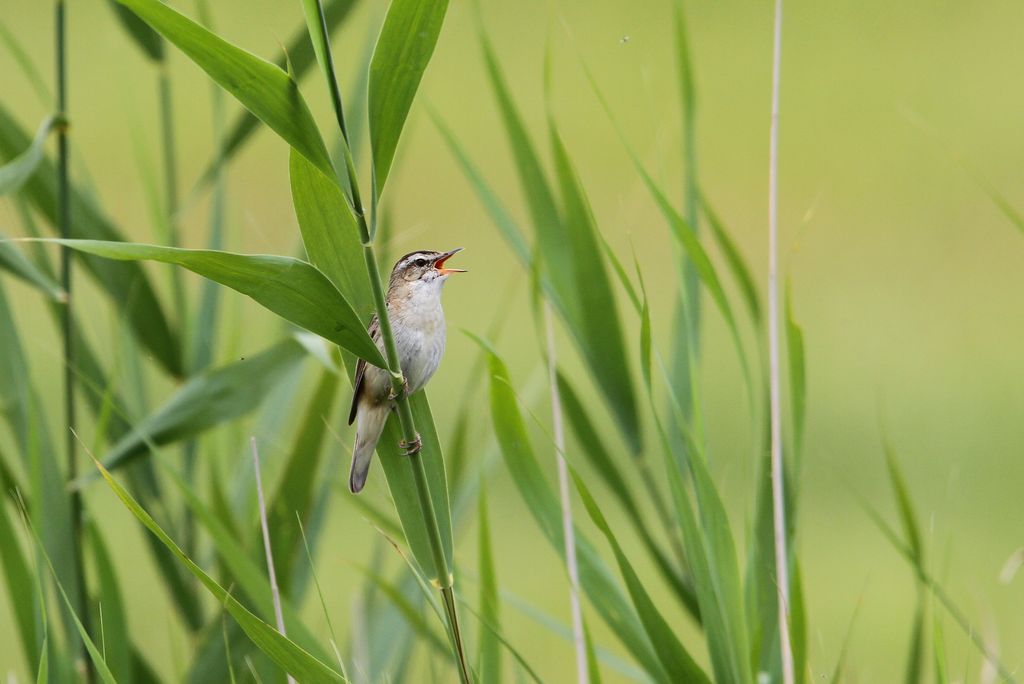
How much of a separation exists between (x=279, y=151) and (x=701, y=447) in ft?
13.1

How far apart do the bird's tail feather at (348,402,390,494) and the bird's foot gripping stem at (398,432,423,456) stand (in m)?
0.16

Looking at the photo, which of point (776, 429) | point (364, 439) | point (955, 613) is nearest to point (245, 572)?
point (364, 439)

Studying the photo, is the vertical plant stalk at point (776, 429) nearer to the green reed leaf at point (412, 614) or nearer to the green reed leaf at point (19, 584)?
the green reed leaf at point (412, 614)

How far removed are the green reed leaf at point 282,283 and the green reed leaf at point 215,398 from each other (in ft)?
1.24

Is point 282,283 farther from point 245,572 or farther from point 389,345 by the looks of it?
point 245,572

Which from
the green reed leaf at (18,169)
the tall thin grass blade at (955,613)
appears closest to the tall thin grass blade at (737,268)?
the tall thin grass blade at (955,613)

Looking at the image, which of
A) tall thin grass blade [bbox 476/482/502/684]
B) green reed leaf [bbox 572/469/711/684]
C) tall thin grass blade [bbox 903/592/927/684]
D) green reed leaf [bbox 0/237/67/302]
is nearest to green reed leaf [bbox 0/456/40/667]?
green reed leaf [bbox 0/237/67/302]

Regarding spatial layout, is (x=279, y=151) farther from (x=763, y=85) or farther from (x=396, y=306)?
(x=396, y=306)

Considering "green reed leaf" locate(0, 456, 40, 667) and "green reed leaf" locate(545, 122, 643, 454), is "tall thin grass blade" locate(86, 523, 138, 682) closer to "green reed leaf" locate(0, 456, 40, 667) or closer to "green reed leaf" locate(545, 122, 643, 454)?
"green reed leaf" locate(0, 456, 40, 667)

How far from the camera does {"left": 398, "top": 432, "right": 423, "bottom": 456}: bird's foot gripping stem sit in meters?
0.72

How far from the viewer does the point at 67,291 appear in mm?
1104

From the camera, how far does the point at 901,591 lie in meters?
3.32

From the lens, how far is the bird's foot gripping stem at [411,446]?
0.72 meters

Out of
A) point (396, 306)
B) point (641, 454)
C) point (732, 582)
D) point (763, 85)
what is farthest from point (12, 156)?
point (763, 85)
